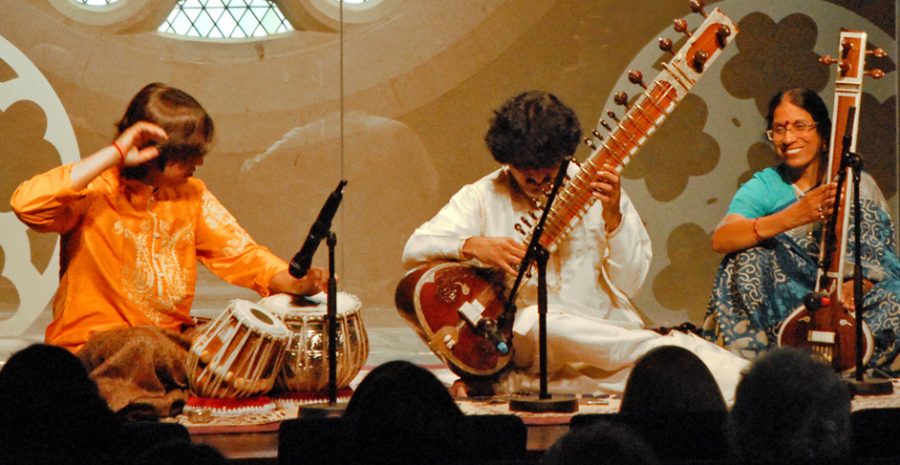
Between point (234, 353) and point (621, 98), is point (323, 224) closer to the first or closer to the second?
point (234, 353)

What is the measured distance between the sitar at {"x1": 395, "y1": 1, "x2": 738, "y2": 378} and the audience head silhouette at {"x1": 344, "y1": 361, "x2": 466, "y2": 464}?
1.44 metres

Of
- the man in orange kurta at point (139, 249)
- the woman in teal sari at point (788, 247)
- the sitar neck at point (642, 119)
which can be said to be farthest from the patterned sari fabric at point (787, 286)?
the man in orange kurta at point (139, 249)

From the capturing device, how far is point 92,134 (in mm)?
4973

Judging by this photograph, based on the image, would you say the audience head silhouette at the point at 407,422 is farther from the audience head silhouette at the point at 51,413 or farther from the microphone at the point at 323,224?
the microphone at the point at 323,224

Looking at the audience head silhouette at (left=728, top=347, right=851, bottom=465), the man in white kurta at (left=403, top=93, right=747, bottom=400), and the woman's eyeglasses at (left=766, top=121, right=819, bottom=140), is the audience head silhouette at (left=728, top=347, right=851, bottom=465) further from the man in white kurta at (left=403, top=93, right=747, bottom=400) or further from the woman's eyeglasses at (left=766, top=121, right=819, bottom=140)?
the woman's eyeglasses at (left=766, top=121, right=819, bottom=140)

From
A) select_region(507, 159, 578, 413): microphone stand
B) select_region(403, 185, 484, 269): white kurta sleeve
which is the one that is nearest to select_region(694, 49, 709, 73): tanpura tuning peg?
select_region(507, 159, 578, 413): microphone stand

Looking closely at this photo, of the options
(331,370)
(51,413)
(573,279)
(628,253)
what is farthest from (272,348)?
(628,253)

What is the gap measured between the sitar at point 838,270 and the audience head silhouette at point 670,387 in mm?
1683

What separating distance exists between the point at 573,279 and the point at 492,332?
56cm

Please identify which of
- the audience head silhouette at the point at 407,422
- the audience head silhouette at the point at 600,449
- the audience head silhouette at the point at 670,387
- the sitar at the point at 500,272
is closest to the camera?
the audience head silhouette at the point at 600,449

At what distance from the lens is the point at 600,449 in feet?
5.09

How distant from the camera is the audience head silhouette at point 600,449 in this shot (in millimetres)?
1547

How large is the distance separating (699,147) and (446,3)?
68.8 inches

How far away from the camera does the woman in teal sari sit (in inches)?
152
